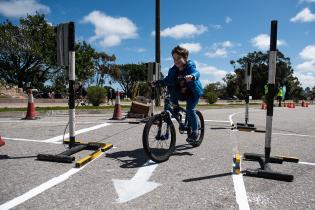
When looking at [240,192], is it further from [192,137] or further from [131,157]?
[192,137]

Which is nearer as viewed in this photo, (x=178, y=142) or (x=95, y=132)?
(x=178, y=142)

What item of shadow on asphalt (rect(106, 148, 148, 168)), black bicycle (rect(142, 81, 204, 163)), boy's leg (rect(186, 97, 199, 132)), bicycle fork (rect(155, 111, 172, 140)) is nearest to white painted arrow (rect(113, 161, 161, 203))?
shadow on asphalt (rect(106, 148, 148, 168))

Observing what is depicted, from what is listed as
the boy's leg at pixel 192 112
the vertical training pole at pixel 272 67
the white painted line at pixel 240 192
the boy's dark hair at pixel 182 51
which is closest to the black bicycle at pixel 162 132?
the boy's leg at pixel 192 112

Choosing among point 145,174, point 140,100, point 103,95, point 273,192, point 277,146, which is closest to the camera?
point 273,192

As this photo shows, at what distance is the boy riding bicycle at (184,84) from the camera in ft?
19.7

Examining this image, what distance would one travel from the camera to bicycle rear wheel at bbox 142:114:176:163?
5285 millimetres

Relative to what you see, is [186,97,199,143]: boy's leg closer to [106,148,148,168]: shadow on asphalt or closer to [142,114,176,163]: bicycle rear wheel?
[142,114,176,163]: bicycle rear wheel

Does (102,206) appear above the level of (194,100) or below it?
below

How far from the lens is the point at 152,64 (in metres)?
11.9

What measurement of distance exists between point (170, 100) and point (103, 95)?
20006 mm

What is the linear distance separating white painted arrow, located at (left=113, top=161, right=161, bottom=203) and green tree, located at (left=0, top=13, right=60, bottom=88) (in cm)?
4217

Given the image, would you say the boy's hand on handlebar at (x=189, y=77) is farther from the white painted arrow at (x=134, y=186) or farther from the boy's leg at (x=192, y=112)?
the white painted arrow at (x=134, y=186)

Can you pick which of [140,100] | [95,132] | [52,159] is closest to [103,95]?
[140,100]

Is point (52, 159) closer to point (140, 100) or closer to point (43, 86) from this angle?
point (140, 100)
